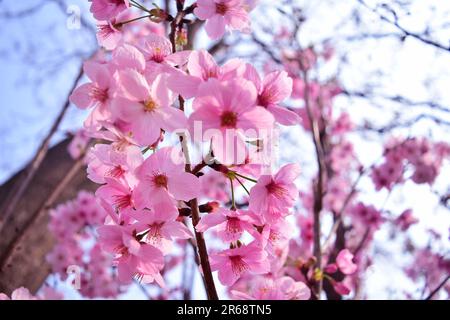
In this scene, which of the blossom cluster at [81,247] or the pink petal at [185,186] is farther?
the blossom cluster at [81,247]

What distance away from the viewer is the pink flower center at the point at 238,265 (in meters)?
1.15

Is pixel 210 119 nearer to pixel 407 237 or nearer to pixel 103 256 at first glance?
pixel 103 256

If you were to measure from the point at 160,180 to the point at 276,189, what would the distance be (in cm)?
30

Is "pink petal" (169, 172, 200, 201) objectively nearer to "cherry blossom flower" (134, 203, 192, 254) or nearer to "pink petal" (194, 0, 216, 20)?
"cherry blossom flower" (134, 203, 192, 254)

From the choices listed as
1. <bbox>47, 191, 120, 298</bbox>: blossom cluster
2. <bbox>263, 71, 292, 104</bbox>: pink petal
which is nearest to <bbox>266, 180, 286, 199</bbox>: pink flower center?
<bbox>263, 71, 292, 104</bbox>: pink petal

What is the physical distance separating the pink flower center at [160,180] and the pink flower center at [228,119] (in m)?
0.19

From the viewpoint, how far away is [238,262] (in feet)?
3.81

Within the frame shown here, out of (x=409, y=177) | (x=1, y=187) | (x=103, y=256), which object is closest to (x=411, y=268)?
(x=409, y=177)

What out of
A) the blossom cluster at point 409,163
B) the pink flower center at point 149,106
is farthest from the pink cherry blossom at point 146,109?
the blossom cluster at point 409,163

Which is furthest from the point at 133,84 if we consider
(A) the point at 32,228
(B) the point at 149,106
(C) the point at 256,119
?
(A) the point at 32,228

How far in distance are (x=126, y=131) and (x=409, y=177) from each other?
287 cm

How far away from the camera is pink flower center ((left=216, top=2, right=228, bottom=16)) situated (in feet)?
3.95

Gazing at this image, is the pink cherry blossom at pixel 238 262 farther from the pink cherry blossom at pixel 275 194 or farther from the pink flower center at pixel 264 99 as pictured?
the pink flower center at pixel 264 99
